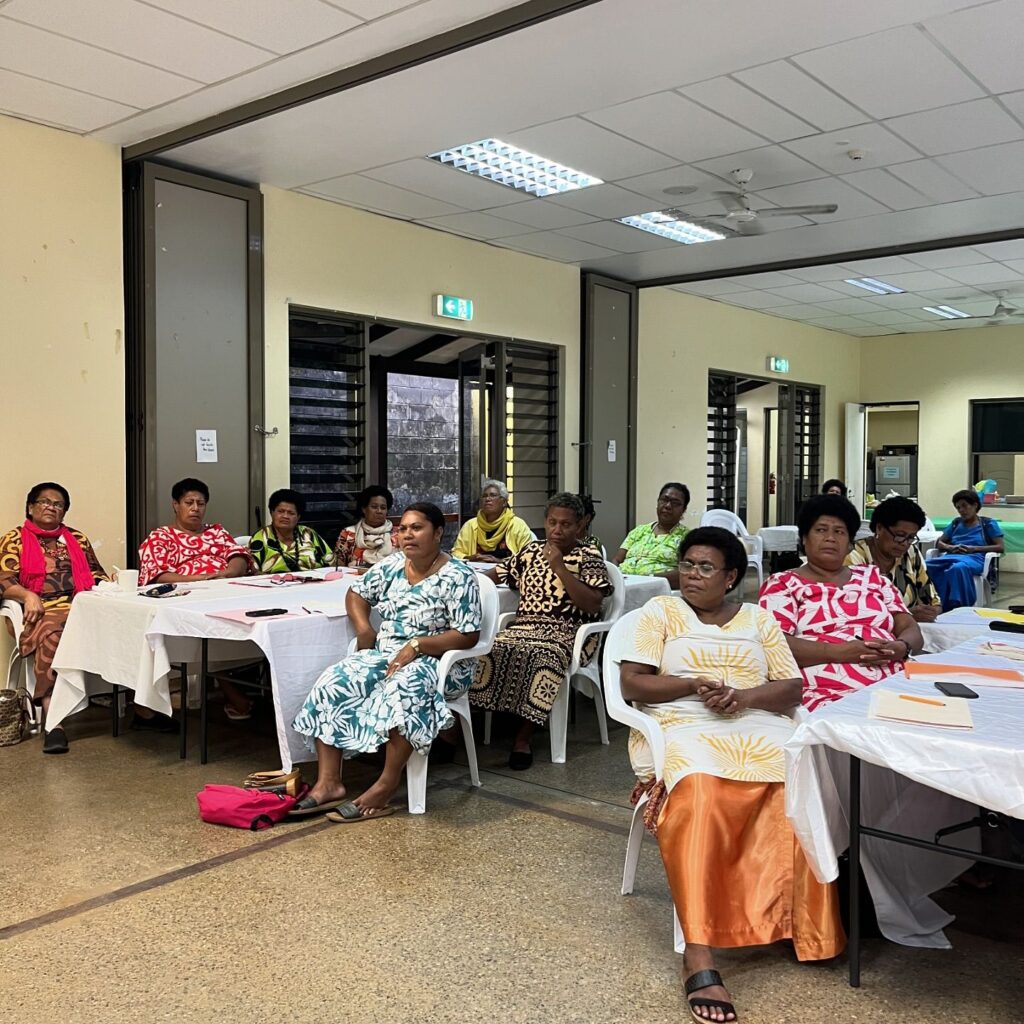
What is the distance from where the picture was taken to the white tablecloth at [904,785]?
2.16 meters

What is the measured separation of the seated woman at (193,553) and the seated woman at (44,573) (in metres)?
0.27

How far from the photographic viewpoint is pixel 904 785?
2.89m

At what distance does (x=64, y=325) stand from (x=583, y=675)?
3.33m

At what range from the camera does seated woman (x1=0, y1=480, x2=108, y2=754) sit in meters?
4.79

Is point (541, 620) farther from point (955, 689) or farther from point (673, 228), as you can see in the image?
point (673, 228)

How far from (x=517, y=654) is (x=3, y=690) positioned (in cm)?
247

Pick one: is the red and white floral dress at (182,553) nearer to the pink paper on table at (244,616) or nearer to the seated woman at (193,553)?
the seated woman at (193,553)

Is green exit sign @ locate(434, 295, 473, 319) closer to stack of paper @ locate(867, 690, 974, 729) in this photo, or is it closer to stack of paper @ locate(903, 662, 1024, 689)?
stack of paper @ locate(903, 662, 1024, 689)

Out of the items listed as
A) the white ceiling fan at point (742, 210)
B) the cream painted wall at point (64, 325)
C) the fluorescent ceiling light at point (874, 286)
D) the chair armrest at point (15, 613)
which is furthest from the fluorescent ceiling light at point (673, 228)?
the chair armrest at point (15, 613)

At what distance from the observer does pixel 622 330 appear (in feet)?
30.2

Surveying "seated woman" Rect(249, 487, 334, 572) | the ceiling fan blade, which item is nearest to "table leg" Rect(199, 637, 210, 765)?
"seated woman" Rect(249, 487, 334, 572)

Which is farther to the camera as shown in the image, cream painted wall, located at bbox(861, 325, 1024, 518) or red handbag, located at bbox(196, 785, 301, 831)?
cream painted wall, located at bbox(861, 325, 1024, 518)

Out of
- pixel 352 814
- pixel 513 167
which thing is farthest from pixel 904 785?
pixel 513 167

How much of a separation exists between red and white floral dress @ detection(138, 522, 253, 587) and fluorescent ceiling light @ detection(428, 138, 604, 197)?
2513mm
